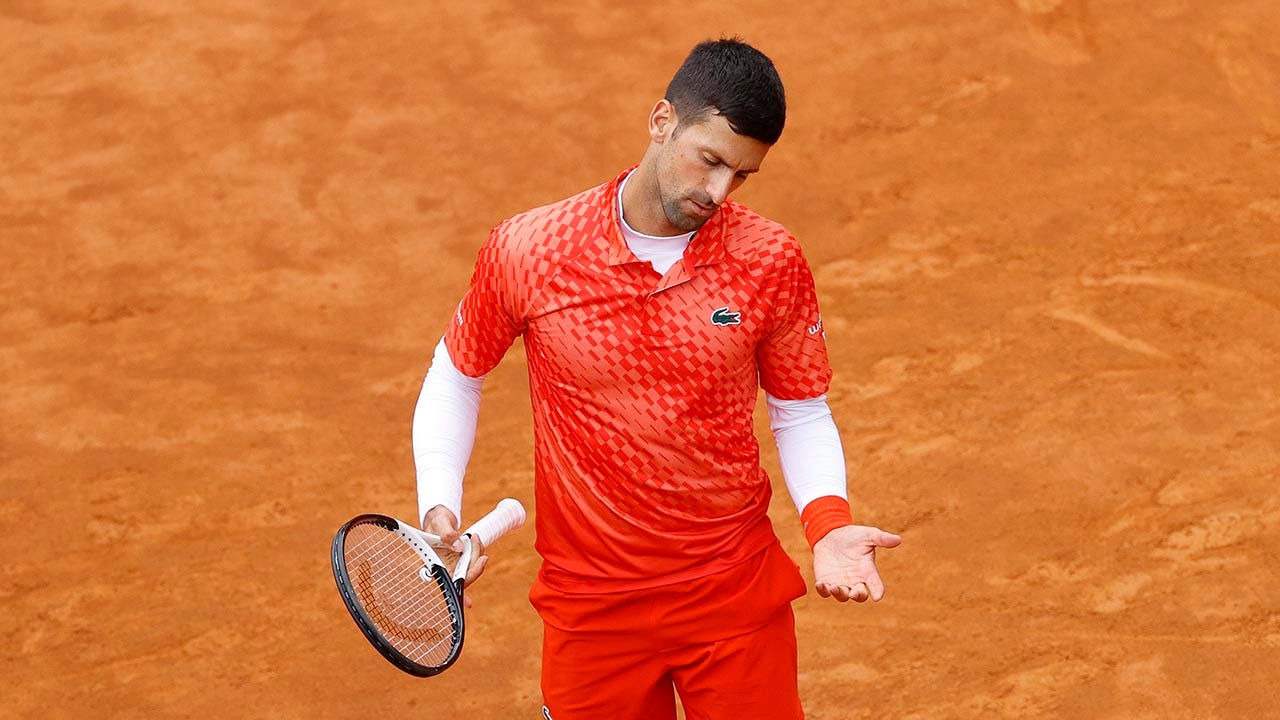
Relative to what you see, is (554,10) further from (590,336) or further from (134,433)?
(590,336)

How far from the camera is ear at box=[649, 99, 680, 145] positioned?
9.64 ft

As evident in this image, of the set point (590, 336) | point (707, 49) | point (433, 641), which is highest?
point (707, 49)

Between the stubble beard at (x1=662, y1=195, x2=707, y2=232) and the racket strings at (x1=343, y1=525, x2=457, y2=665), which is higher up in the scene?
the stubble beard at (x1=662, y1=195, x2=707, y2=232)

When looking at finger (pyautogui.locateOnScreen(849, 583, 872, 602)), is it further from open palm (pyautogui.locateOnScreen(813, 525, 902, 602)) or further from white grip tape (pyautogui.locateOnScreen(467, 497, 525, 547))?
white grip tape (pyautogui.locateOnScreen(467, 497, 525, 547))

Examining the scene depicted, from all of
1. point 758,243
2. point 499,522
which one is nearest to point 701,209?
point 758,243

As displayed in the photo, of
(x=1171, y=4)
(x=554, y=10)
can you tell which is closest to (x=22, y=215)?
(x=554, y=10)

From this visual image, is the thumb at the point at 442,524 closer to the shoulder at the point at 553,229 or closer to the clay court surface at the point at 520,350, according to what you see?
the shoulder at the point at 553,229

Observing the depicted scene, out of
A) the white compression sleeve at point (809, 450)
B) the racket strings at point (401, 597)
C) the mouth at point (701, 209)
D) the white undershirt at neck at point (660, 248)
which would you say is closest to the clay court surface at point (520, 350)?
the racket strings at point (401, 597)

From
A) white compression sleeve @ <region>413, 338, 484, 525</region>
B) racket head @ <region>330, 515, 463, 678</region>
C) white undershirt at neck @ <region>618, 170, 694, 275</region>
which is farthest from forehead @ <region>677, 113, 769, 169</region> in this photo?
racket head @ <region>330, 515, 463, 678</region>

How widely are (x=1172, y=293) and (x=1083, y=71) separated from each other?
1.82 metres

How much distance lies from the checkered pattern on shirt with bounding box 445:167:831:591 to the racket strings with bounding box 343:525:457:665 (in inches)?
11.3

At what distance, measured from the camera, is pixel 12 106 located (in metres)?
8.14

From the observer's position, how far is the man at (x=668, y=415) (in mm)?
2994

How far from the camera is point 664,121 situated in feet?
9.69
